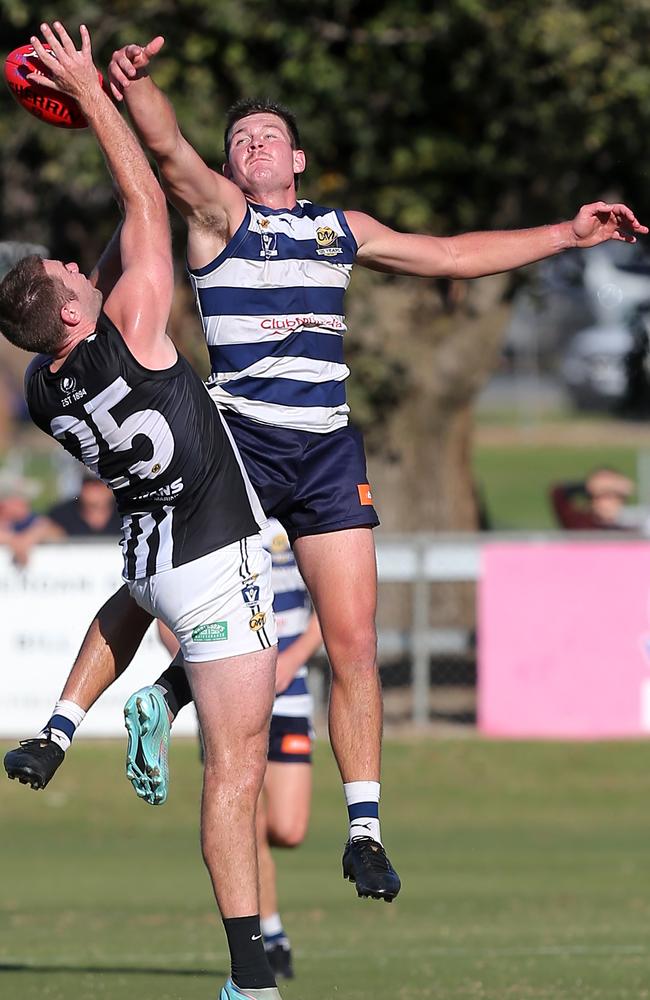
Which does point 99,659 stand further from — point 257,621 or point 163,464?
point 163,464

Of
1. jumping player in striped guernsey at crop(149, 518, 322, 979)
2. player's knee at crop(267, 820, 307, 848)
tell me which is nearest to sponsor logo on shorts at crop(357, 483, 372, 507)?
jumping player in striped guernsey at crop(149, 518, 322, 979)

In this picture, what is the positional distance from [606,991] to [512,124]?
30.8ft

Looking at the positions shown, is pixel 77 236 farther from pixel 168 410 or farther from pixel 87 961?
pixel 168 410

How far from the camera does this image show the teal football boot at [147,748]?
594cm

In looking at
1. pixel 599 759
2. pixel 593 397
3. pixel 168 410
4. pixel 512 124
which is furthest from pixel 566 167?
pixel 593 397

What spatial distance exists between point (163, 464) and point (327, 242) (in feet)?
3.58

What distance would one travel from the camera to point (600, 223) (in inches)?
261

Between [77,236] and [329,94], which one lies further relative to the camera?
[77,236]

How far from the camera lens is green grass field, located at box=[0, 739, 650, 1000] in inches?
324

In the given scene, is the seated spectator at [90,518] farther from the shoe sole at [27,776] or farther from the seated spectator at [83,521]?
the shoe sole at [27,776]

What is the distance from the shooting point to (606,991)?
7.49 metres

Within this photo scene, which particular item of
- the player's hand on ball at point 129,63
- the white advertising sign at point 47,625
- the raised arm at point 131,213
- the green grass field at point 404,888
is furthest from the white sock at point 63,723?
the white advertising sign at point 47,625

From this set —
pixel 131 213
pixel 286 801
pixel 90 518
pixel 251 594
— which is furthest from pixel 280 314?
pixel 90 518

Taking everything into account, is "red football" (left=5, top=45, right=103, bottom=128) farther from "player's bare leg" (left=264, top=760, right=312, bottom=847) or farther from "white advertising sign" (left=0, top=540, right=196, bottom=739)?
"white advertising sign" (left=0, top=540, right=196, bottom=739)
